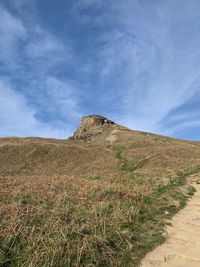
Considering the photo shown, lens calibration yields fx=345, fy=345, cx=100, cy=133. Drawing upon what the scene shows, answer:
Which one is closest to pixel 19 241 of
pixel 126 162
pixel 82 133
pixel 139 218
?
pixel 139 218

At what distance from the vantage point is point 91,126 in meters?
105

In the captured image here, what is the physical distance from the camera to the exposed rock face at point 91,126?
98.1m

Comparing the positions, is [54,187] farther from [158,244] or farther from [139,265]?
[139,265]

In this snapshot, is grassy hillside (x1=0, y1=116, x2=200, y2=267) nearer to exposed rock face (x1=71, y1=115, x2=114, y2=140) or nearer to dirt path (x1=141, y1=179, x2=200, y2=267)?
dirt path (x1=141, y1=179, x2=200, y2=267)

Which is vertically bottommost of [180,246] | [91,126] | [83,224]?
[180,246]

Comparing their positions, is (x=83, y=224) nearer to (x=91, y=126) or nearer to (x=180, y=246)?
(x=180, y=246)

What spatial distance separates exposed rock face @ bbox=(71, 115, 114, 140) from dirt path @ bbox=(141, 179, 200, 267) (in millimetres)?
79924

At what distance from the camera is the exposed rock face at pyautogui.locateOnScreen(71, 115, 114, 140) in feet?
322

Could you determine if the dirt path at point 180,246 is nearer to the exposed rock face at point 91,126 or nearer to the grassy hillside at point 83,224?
the grassy hillside at point 83,224

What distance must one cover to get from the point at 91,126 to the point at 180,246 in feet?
307

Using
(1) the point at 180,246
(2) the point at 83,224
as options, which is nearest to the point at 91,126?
(2) the point at 83,224

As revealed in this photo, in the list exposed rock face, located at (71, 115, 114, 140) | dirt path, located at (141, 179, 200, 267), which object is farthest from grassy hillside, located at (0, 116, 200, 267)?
exposed rock face, located at (71, 115, 114, 140)

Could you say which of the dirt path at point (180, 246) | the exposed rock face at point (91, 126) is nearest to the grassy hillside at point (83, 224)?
the dirt path at point (180, 246)

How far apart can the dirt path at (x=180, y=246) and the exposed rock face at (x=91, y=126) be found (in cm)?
7992
